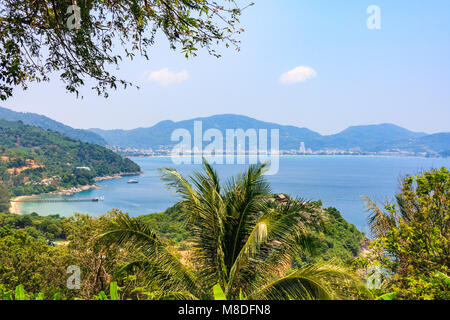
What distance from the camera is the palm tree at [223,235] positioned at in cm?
420

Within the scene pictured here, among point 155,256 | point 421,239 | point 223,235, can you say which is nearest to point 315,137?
point 421,239

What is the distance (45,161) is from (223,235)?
324ft

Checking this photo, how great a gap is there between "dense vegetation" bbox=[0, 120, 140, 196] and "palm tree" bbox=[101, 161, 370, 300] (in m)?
82.5

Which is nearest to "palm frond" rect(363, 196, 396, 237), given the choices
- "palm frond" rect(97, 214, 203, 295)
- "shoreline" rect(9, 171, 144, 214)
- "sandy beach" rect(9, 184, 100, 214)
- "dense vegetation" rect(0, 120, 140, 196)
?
"palm frond" rect(97, 214, 203, 295)

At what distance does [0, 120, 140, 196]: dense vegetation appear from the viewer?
7738 centimetres

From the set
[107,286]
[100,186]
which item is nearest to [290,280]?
[107,286]

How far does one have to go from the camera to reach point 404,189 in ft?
17.5

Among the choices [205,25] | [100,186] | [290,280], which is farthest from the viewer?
[100,186]

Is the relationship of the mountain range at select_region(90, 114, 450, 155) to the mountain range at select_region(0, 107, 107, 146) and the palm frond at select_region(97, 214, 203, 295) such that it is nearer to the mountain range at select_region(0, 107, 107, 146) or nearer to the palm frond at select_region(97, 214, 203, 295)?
the mountain range at select_region(0, 107, 107, 146)

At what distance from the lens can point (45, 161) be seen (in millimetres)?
88750

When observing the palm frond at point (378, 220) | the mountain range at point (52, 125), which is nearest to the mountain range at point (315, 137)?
the mountain range at point (52, 125)

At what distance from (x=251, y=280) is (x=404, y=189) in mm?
3130

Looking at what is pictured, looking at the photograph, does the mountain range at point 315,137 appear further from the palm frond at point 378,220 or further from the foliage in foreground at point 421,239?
the foliage in foreground at point 421,239

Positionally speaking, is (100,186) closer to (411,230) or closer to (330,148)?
(411,230)
